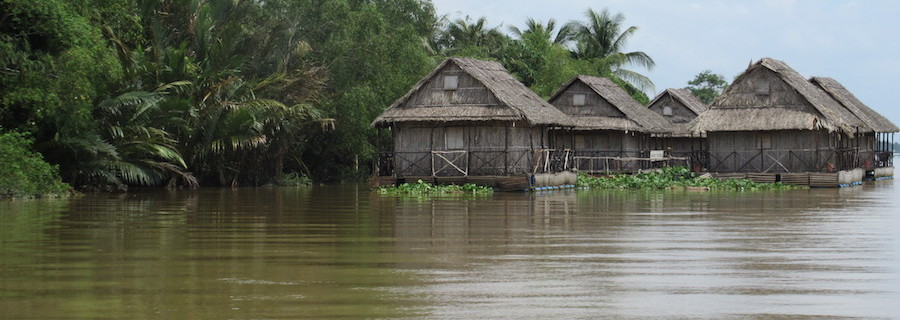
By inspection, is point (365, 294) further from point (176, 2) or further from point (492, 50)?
point (492, 50)

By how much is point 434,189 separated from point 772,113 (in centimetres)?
1134

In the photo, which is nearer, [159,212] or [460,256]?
[460,256]

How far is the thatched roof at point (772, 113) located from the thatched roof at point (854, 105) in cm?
525

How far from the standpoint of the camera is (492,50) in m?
53.2

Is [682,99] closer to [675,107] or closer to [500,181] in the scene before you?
[675,107]

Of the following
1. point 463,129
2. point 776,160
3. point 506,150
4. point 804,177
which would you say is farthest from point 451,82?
point 804,177

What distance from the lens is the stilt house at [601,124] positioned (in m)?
38.5

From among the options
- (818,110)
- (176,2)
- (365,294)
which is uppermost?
(176,2)

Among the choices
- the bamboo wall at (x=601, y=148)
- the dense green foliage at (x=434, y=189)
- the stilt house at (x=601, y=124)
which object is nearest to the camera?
the dense green foliage at (x=434, y=189)

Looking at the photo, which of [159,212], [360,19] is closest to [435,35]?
[360,19]

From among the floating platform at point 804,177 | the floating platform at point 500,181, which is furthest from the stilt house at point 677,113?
the floating platform at point 500,181

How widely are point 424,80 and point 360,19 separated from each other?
368 inches

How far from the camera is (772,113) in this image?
33.6 m

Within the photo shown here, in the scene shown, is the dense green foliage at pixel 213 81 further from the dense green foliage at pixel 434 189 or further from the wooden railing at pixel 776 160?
the wooden railing at pixel 776 160
